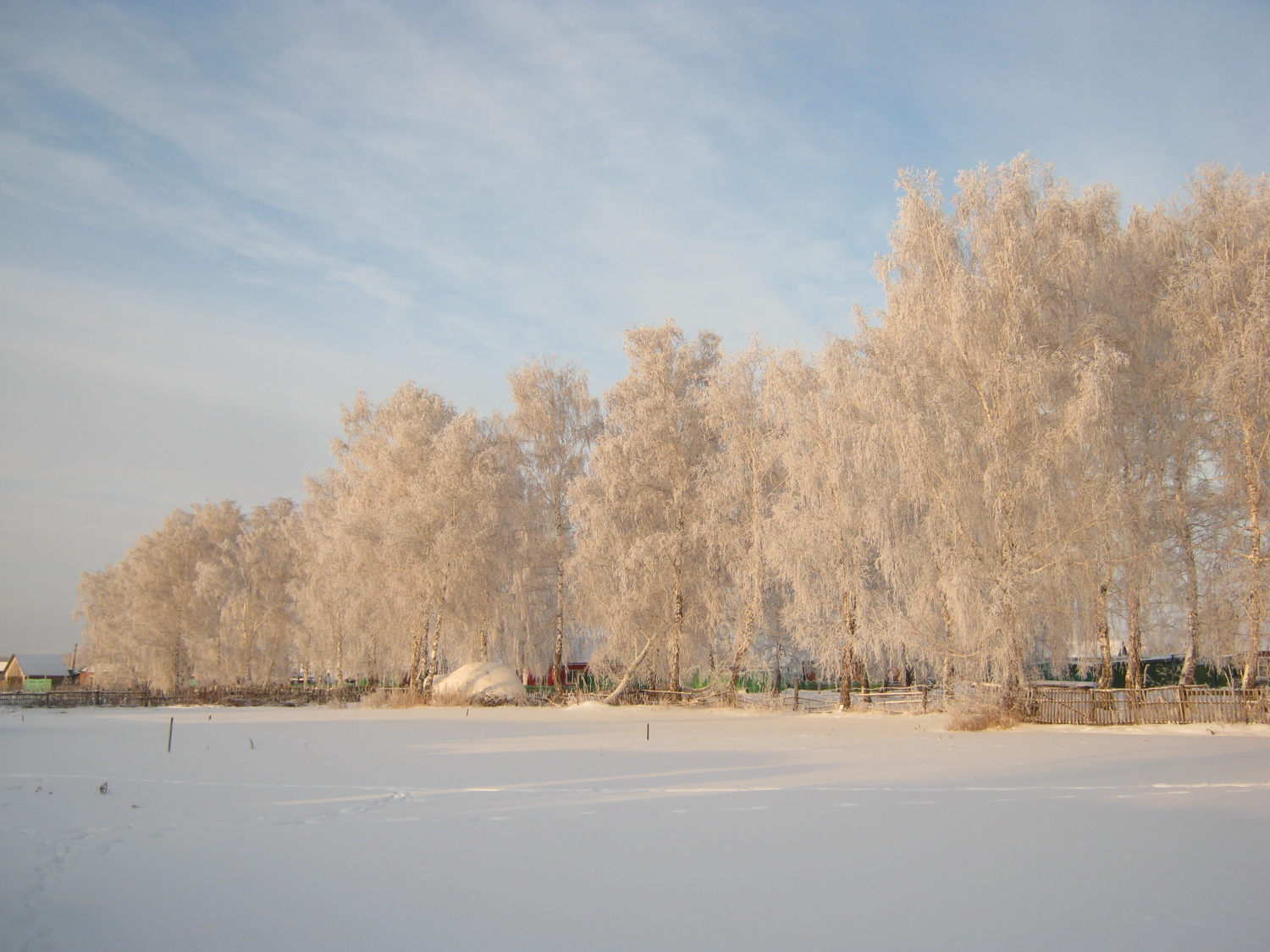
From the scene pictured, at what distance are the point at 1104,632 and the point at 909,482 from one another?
6.57 metres

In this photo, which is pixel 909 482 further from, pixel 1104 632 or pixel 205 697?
pixel 205 697

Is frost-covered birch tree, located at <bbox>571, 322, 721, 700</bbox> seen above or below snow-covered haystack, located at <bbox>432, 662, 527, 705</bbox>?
above

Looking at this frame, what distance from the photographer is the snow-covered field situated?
539 cm

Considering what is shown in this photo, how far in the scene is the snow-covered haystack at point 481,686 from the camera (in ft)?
101

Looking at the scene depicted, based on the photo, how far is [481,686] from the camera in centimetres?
3144

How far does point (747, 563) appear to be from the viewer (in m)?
27.1

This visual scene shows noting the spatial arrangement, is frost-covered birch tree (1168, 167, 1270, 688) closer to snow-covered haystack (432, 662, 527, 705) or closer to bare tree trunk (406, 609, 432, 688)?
snow-covered haystack (432, 662, 527, 705)

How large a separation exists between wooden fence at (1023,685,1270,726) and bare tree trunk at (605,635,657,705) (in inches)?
510

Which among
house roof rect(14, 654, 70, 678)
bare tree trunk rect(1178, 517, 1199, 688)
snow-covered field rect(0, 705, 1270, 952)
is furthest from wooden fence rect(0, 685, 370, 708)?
house roof rect(14, 654, 70, 678)

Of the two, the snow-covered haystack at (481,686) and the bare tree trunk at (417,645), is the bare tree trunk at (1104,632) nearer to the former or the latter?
the snow-covered haystack at (481,686)

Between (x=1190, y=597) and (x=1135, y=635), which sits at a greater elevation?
(x=1190, y=597)

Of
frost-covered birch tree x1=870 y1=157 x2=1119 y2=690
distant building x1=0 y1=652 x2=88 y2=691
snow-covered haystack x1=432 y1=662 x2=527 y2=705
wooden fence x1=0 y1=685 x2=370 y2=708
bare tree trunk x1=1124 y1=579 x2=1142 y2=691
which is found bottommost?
distant building x1=0 y1=652 x2=88 y2=691

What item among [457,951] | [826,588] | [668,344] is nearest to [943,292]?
[826,588]

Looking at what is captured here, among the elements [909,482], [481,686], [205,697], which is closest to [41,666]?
[205,697]
